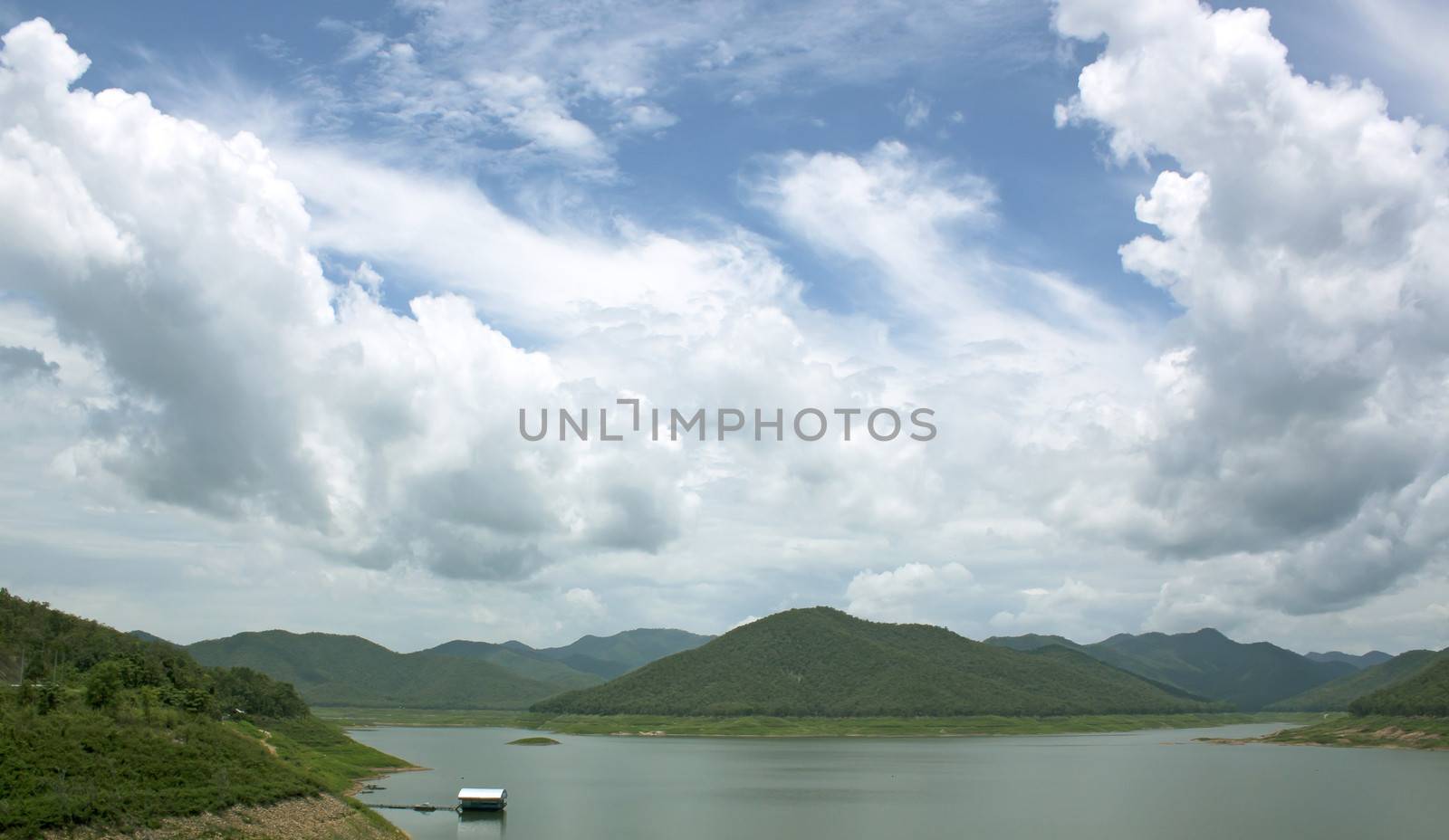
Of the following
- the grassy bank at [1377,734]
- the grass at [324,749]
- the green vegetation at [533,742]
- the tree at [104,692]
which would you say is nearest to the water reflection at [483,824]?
the grass at [324,749]

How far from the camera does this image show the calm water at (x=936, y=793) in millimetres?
65125

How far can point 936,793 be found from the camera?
8606cm

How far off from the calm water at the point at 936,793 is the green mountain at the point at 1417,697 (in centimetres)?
1698

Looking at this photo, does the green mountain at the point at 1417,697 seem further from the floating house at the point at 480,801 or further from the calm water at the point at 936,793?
the floating house at the point at 480,801

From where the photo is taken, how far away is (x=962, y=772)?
109 meters

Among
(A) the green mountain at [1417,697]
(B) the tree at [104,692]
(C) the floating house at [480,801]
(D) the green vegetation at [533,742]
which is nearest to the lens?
(B) the tree at [104,692]

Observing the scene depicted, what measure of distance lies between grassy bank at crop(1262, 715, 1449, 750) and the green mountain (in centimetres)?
162

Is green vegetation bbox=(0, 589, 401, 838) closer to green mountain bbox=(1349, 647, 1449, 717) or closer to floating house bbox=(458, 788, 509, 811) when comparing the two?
floating house bbox=(458, 788, 509, 811)

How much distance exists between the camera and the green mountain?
160375mm

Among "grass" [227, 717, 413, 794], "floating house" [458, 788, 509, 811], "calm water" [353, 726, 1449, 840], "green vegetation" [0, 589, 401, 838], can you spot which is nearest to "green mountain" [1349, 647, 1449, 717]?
"calm water" [353, 726, 1449, 840]

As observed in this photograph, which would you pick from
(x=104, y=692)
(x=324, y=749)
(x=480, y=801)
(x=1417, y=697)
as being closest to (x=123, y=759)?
(x=104, y=692)

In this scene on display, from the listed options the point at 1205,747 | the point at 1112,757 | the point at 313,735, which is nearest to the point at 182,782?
the point at 313,735

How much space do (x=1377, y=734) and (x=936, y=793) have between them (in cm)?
11394

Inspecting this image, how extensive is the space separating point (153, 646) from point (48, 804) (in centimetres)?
8267
